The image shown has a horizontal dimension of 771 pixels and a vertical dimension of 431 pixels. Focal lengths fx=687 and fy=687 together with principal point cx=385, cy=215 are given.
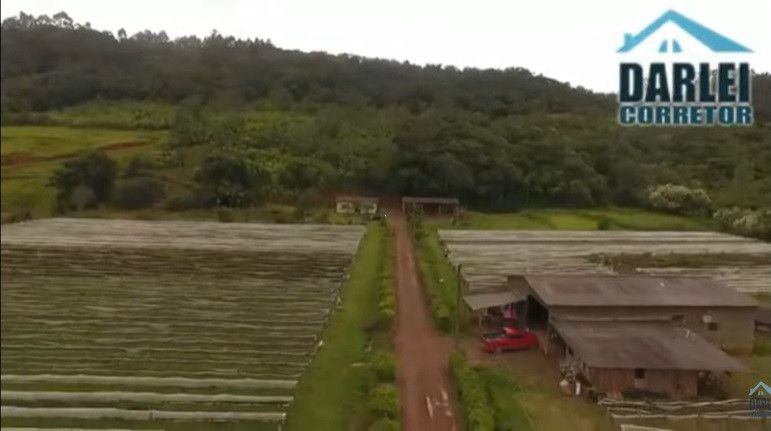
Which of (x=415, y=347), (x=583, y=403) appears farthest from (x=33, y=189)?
(x=415, y=347)

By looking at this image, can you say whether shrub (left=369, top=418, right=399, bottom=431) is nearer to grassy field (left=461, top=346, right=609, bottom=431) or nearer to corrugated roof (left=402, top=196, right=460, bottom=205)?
grassy field (left=461, top=346, right=609, bottom=431)

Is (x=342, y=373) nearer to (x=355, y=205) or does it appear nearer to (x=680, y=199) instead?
(x=355, y=205)

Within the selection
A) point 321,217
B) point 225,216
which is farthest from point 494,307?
point 321,217

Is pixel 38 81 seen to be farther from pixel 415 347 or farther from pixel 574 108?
pixel 574 108

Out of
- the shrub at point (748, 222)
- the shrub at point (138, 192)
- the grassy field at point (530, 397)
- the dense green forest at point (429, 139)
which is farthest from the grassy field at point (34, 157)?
the shrub at point (748, 222)

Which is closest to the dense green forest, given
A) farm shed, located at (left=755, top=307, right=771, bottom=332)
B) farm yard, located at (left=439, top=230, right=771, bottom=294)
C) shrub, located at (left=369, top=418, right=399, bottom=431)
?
farm yard, located at (left=439, top=230, right=771, bottom=294)
